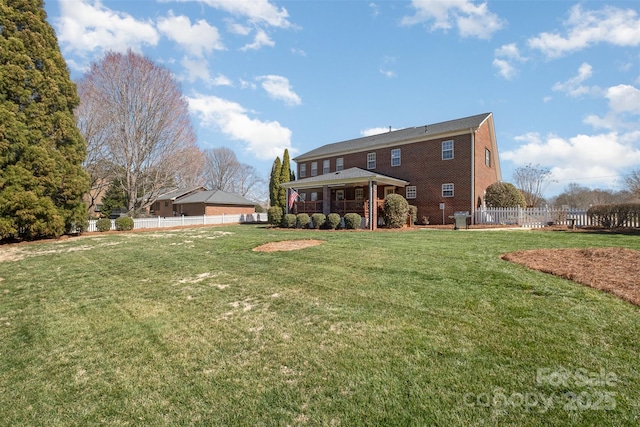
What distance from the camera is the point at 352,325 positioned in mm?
3869

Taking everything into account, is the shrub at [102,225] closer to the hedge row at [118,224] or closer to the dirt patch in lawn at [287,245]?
the hedge row at [118,224]

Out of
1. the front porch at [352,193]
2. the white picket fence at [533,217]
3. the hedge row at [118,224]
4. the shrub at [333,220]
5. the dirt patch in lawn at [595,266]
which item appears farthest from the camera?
the hedge row at [118,224]

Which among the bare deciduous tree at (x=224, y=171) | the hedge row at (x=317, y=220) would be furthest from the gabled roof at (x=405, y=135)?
the bare deciduous tree at (x=224, y=171)

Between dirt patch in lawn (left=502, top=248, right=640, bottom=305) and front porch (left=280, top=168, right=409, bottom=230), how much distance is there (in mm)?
10743

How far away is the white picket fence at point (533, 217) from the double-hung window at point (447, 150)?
411 cm

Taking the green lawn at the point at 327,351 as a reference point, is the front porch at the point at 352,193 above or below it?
above

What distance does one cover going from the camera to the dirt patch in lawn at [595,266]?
4.64 metres

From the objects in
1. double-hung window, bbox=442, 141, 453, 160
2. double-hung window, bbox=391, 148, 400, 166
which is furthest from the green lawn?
double-hung window, bbox=391, 148, 400, 166

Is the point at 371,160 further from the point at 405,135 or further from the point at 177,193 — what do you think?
the point at 177,193

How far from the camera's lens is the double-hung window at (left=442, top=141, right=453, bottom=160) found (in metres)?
20.1

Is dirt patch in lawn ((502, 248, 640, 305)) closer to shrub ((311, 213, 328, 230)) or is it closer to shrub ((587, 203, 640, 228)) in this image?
shrub ((587, 203, 640, 228))

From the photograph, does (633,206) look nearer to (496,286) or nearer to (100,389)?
(496,286)

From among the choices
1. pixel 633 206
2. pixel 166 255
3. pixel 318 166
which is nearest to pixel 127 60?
pixel 318 166

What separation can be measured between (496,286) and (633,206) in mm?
11943
